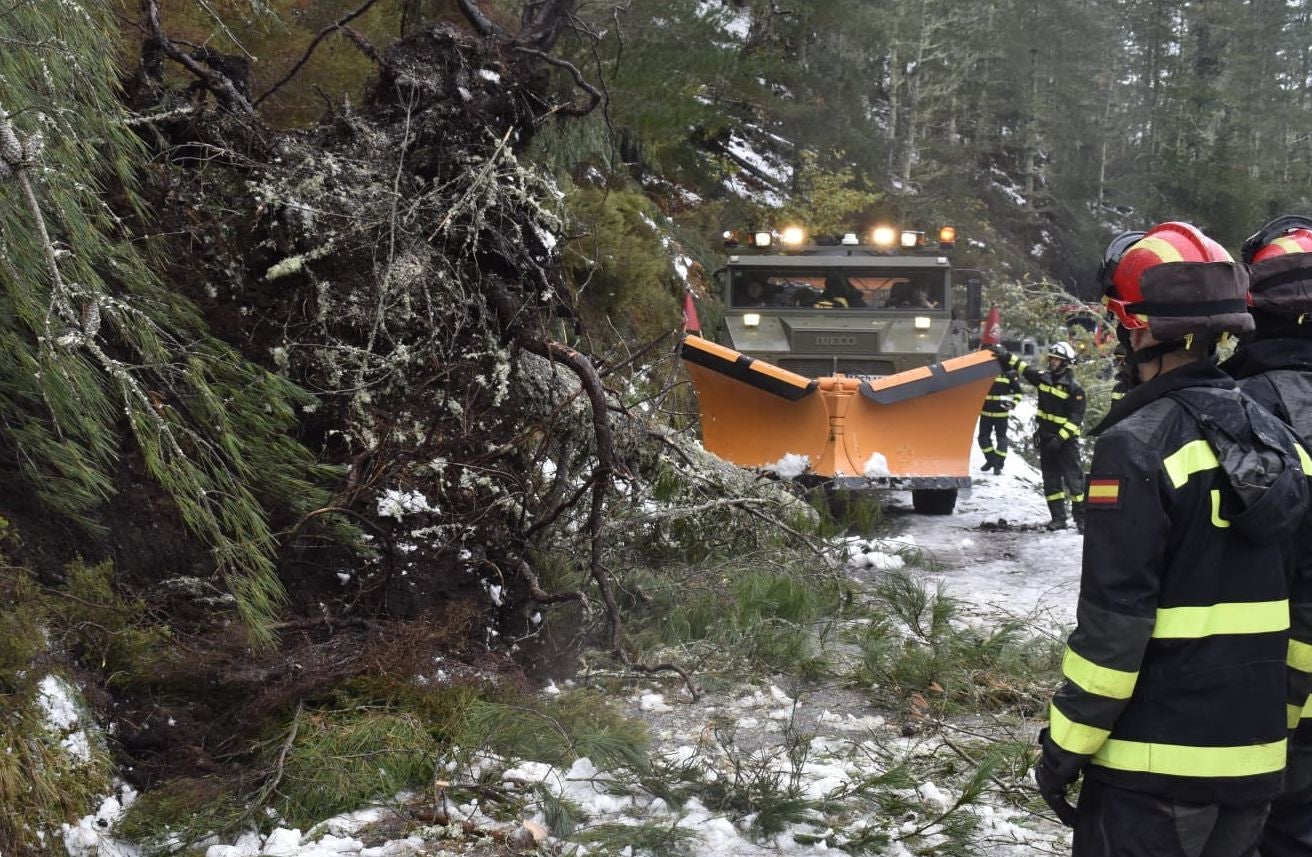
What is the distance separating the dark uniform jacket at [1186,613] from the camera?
194cm

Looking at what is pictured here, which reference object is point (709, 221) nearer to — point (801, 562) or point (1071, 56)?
point (801, 562)

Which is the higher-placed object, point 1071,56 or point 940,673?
point 1071,56

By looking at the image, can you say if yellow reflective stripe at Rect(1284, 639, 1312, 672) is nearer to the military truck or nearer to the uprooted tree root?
the uprooted tree root

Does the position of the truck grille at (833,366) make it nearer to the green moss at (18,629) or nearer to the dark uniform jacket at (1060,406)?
the dark uniform jacket at (1060,406)

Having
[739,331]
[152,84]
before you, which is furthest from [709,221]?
[152,84]

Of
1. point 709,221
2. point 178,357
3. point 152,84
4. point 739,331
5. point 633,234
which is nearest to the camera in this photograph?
point 178,357

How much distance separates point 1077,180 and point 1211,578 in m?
41.3

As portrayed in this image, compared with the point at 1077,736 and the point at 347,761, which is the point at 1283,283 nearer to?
the point at 1077,736

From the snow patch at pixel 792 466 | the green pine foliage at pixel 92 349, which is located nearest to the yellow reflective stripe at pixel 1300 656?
the green pine foliage at pixel 92 349

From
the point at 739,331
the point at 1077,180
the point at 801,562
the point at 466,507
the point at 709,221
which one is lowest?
the point at 801,562

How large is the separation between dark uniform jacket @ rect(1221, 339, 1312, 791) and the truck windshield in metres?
7.04

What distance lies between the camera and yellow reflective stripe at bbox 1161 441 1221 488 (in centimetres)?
196

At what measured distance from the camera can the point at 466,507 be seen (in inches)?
175

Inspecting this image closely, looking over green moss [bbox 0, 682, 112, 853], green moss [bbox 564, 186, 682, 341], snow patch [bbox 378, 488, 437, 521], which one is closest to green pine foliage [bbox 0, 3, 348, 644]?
green moss [bbox 0, 682, 112, 853]
